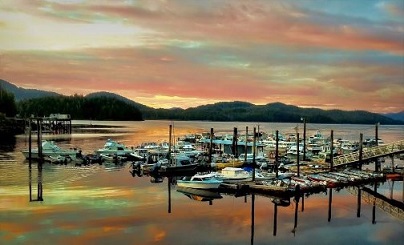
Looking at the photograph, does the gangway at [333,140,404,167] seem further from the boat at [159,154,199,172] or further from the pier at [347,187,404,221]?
the boat at [159,154,199,172]

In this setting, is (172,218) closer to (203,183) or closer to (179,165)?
(203,183)

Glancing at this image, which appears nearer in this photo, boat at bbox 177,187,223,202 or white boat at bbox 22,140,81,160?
boat at bbox 177,187,223,202

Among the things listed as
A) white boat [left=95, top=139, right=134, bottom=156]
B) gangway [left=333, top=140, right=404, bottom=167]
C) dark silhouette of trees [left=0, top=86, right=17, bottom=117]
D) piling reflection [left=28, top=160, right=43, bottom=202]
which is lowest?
piling reflection [left=28, top=160, right=43, bottom=202]

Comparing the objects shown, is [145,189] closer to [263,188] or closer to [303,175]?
[263,188]

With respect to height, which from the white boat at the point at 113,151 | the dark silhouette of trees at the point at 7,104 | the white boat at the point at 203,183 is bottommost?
the white boat at the point at 203,183

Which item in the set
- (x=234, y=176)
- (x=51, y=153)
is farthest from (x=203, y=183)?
(x=51, y=153)

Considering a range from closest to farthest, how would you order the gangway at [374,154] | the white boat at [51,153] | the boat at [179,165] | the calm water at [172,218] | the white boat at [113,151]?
the calm water at [172,218] < the gangway at [374,154] < the boat at [179,165] < the white boat at [51,153] < the white boat at [113,151]

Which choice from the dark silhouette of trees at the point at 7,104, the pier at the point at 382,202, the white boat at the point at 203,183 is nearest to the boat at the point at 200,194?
the white boat at the point at 203,183

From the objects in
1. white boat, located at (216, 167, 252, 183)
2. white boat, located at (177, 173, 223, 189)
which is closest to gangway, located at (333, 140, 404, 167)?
white boat, located at (216, 167, 252, 183)

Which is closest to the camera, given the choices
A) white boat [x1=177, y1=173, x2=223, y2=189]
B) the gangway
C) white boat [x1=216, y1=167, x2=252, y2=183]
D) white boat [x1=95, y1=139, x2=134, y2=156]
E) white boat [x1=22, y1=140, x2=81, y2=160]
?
white boat [x1=177, y1=173, x2=223, y2=189]

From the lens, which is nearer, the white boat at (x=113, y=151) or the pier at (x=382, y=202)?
the pier at (x=382, y=202)

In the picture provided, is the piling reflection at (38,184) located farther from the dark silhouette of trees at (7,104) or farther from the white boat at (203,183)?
the dark silhouette of trees at (7,104)

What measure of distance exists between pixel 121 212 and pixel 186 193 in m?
8.23

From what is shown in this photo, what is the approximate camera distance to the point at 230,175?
4269 centimetres
